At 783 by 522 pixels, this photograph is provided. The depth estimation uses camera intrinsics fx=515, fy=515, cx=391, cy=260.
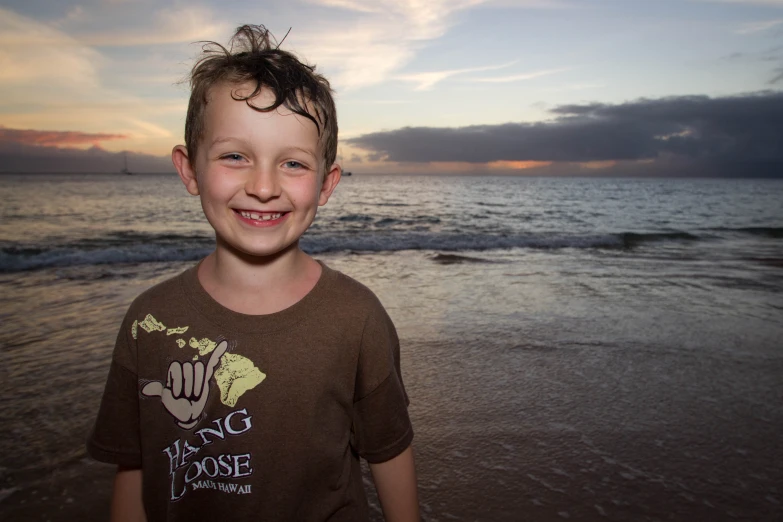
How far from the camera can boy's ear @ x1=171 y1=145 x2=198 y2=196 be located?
1684 millimetres

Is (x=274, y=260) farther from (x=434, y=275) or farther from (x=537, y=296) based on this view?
(x=434, y=275)

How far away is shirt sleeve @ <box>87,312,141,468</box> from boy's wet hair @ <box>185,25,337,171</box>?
2.00 feet

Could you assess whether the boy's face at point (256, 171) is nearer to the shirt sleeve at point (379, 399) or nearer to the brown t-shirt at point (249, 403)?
the brown t-shirt at point (249, 403)

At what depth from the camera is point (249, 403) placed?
1418 mm

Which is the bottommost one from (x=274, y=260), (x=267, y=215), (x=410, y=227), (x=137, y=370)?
(x=410, y=227)

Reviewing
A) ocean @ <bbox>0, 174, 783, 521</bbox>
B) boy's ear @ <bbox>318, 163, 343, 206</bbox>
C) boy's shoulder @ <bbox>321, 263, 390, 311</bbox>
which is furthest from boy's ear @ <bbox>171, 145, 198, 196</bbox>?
ocean @ <bbox>0, 174, 783, 521</bbox>

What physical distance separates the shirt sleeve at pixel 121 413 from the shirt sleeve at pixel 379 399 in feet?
2.13

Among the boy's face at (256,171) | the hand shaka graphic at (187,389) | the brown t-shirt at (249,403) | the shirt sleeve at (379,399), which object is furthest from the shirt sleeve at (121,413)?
the shirt sleeve at (379,399)

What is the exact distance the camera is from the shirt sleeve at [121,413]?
150 cm

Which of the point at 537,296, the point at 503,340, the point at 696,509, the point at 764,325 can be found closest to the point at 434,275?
the point at 537,296

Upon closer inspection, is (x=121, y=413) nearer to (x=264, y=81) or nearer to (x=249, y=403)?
(x=249, y=403)

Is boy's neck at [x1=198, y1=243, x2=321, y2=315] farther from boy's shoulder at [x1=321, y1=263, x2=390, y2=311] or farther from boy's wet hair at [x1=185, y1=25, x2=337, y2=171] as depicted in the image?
boy's wet hair at [x1=185, y1=25, x2=337, y2=171]

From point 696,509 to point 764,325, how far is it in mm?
4165

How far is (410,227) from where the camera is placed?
19.2 meters
